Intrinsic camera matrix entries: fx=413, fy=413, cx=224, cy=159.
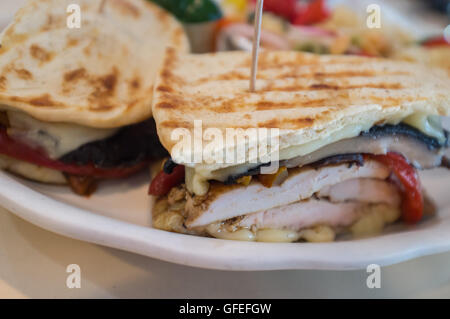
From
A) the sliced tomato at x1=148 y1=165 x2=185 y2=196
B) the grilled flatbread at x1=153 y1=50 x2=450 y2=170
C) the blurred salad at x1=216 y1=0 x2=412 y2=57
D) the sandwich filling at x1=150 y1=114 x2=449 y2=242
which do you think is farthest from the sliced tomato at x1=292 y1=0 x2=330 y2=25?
the sliced tomato at x1=148 y1=165 x2=185 y2=196

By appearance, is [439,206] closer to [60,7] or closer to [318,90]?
[318,90]

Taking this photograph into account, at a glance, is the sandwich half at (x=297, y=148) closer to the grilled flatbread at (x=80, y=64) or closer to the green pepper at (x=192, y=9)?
the grilled flatbread at (x=80, y=64)

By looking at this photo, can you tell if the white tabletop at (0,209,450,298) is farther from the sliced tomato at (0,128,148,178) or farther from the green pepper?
the green pepper

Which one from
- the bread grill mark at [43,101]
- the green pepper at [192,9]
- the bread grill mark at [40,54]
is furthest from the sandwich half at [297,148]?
the green pepper at [192,9]

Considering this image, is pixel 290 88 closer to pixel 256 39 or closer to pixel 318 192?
pixel 256 39

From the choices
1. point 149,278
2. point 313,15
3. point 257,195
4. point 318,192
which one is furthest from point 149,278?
point 313,15

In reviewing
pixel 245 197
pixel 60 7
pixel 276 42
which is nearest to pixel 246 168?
pixel 245 197
